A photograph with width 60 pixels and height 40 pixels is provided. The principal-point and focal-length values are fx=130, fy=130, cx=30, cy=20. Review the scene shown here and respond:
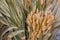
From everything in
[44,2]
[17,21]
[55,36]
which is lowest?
[55,36]

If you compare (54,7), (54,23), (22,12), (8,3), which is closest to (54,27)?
(54,23)

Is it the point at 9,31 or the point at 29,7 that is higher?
the point at 29,7

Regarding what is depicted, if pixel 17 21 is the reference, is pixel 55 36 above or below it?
below

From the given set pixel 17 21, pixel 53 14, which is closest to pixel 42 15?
pixel 53 14

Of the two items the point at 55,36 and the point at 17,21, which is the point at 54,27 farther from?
the point at 17,21

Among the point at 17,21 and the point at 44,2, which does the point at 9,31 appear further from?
the point at 44,2

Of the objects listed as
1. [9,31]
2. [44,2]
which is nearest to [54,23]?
[44,2]
